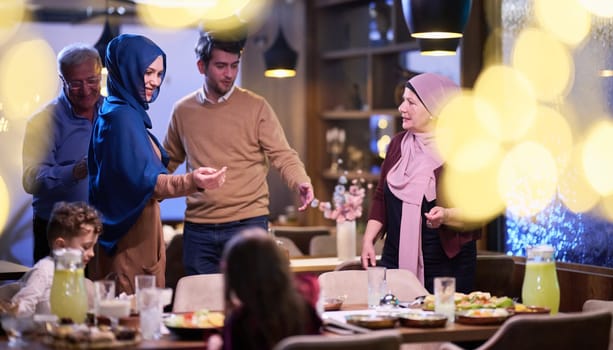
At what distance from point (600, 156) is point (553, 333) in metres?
2.79

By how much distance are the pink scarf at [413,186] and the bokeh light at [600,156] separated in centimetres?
138

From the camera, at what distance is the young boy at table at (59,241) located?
11.4 feet

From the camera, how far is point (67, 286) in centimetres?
330

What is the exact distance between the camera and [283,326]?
9.38 feet

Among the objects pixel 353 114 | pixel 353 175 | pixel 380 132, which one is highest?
pixel 353 114

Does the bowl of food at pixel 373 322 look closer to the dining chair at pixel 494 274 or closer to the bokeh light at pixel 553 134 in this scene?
the dining chair at pixel 494 274

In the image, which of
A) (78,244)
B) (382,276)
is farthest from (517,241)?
(78,244)

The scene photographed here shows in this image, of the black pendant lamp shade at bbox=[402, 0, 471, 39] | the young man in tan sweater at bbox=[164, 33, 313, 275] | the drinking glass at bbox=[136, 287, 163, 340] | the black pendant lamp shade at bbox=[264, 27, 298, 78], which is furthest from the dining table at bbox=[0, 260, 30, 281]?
the black pendant lamp shade at bbox=[264, 27, 298, 78]

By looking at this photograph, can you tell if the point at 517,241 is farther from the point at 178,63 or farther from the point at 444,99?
the point at 178,63

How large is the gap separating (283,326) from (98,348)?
1.71 feet

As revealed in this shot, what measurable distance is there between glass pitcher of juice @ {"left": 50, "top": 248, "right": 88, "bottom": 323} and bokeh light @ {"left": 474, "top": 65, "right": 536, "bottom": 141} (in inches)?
148

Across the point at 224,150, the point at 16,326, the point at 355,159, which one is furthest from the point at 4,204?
the point at 16,326

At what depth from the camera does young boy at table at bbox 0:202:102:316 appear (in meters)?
3.47

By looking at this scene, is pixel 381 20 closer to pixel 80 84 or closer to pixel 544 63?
pixel 544 63
